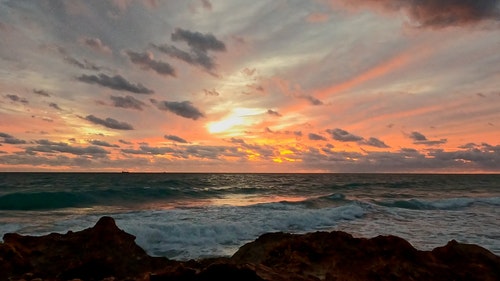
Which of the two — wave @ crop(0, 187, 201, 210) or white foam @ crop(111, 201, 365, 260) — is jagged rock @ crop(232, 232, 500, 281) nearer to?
white foam @ crop(111, 201, 365, 260)

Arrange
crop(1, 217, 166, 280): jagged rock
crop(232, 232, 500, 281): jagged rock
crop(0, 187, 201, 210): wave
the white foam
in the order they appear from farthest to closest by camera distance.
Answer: crop(0, 187, 201, 210): wave, the white foam, crop(1, 217, 166, 280): jagged rock, crop(232, 232, 500, 281): jagged rock

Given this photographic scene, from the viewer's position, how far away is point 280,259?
4.88m

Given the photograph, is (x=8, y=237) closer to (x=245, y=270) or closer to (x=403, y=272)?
(x=245, y=270)

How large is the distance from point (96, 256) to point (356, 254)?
3.48m

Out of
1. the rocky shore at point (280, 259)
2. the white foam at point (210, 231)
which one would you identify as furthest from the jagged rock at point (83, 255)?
the white foam at point (210, 231)

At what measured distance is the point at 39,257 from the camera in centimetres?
509

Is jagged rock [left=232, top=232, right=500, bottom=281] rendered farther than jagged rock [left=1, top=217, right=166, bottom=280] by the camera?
No

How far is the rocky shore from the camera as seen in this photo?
4.32 meters

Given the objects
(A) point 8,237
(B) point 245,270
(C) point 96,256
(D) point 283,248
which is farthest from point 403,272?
(A) point 8,237

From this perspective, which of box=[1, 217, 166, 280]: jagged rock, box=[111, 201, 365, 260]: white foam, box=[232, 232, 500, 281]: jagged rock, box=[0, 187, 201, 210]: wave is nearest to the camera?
box=[232, 232, 500, 281]: jagged rock

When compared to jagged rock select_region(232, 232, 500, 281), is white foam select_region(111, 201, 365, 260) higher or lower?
lower

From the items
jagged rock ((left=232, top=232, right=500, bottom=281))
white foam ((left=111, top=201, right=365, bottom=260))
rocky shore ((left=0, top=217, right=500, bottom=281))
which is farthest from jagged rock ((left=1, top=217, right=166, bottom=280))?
white foam ((left=111, top=201, right=365, bottom=260))

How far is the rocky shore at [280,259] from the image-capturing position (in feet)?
Result: 14.2

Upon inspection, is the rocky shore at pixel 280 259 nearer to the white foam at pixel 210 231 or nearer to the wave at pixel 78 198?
the white foam at pixel 210 231
